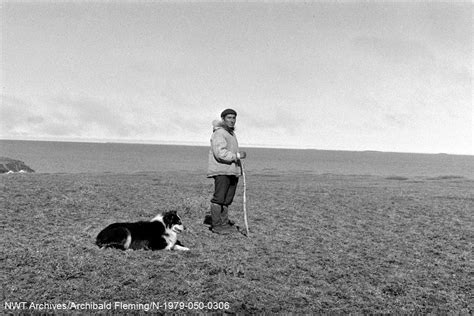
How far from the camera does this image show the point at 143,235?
7273 mm

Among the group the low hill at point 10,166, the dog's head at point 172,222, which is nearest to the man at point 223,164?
the dog's head at point 172,222

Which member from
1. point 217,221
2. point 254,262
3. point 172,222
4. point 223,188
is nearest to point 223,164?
point 223,188

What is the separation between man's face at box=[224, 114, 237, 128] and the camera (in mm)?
8727

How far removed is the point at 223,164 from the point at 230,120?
1150 millimetres

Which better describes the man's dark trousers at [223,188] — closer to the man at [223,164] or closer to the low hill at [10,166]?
the man at [223,164]

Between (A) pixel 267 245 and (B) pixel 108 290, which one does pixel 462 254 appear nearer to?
(A) pixel 267 245

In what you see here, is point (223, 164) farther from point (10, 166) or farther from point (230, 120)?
point (10, 166)

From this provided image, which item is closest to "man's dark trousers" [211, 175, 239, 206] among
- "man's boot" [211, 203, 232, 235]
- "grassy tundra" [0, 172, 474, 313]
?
"man's boot" [211, 203, 232, 235]

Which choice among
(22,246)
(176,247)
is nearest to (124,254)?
(176,247)

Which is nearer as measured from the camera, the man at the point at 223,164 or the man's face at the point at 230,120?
the man at the point at 223,164

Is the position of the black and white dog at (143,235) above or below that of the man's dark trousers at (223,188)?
below

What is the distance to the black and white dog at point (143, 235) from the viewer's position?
23.0 ft

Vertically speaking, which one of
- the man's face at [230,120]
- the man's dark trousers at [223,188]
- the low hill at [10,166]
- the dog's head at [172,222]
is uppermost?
the man's face at [230,120]

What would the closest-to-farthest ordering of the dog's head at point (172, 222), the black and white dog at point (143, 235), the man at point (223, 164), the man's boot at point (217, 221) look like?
the black and white dog at point (143, 235) → the dog's head at point (172, 222) → the man at point (223, 164) → the man's boot at point (217, 221)
